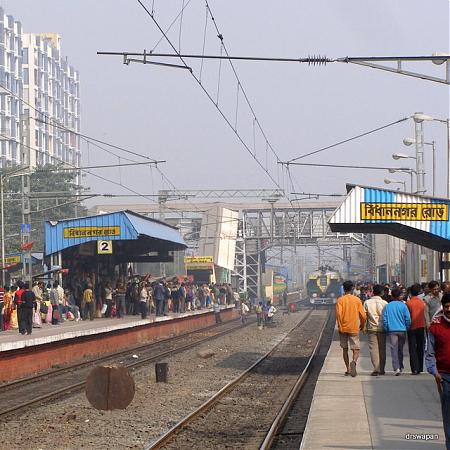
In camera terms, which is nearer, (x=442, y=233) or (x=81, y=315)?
(x=442, y=233)

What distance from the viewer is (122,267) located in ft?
164

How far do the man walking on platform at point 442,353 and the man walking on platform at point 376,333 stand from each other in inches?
338

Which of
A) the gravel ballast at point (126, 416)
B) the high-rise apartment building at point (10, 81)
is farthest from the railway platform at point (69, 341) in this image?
the high-rise apartment building at point (10, 81)

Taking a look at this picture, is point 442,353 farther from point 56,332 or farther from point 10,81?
point 10,81

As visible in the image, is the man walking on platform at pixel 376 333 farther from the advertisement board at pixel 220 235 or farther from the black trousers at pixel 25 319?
the advertisement board at pixel 220 235

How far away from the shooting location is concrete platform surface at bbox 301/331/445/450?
35.9 ft

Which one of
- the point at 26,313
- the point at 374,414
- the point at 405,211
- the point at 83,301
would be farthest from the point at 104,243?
the point at 374,414

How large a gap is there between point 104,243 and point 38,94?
113 metres

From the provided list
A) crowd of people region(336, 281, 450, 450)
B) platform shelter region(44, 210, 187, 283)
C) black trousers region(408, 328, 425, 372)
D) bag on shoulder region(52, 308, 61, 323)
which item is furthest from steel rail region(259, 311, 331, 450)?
platform shelter region(44, 210, 187, 283)

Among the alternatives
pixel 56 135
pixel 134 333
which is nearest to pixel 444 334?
pixel 134 333

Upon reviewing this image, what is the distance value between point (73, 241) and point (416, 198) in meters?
18.7

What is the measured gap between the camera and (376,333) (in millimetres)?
17922

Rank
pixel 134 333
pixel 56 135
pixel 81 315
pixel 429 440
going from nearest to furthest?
pixel 429 440 < pixel 134 333 < pixel 81 315 < pixel 56 135

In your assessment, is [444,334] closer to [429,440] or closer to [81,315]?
[429,440]
